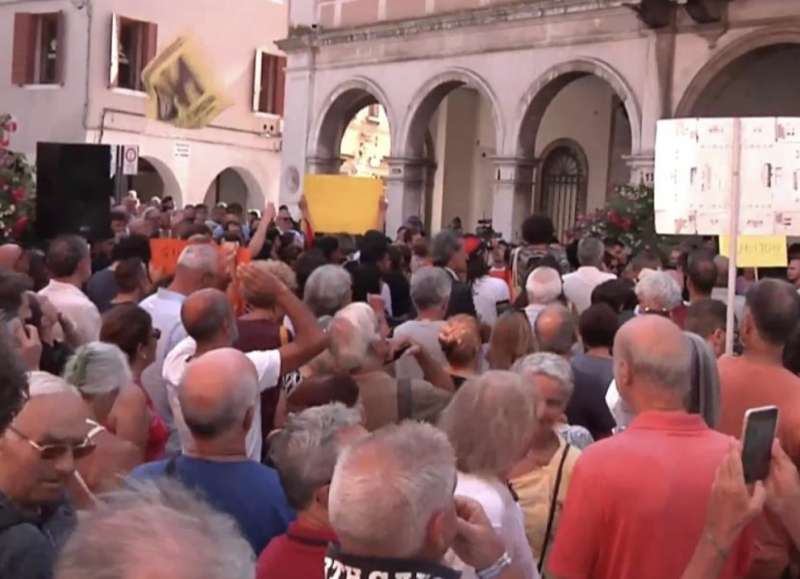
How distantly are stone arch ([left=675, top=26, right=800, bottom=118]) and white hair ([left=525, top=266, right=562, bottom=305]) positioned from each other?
9.23m

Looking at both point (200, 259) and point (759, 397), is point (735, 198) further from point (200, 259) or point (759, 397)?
point (200, 259)

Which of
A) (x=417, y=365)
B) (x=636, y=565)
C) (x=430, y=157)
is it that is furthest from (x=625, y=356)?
(x=430, y=157)

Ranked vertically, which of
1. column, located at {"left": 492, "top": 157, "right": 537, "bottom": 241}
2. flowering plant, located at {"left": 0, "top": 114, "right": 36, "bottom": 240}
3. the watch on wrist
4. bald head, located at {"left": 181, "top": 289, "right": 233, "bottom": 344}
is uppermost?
column, located at {"left": 492, "top": 157, "right": 537, "bottom": 241}

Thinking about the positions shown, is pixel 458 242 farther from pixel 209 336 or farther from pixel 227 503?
pixel 227 503

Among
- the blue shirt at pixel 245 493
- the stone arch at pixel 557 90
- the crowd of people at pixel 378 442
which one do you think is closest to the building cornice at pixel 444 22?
the stone arch at pixel 557 90

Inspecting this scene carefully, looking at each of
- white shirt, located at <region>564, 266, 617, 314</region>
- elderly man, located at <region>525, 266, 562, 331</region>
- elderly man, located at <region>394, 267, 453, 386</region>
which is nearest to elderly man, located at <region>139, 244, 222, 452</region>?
elderly man, located at <region>394, 267, 453, 386</region>

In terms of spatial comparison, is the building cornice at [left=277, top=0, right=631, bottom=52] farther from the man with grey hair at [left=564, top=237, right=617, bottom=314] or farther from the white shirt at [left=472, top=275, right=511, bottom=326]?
the man with grey hair at [left=564, top=237, right=617, bottom=314]

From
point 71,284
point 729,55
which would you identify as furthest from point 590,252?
point 729,55

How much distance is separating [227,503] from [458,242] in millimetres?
5570

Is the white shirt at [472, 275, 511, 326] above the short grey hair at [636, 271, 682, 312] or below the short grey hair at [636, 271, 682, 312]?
below

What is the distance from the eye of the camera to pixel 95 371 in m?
4.34

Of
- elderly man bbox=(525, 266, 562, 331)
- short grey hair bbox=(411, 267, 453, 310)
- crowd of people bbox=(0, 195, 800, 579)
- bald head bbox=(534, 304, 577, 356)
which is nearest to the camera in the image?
crowd of people bbox=(0, 195, 800, 579)

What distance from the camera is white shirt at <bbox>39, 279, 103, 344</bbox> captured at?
638 centimetres

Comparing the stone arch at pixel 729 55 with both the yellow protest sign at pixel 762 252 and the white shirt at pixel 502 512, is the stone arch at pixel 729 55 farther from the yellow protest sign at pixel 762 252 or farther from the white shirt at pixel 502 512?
the white shirt at pixel 502 512
